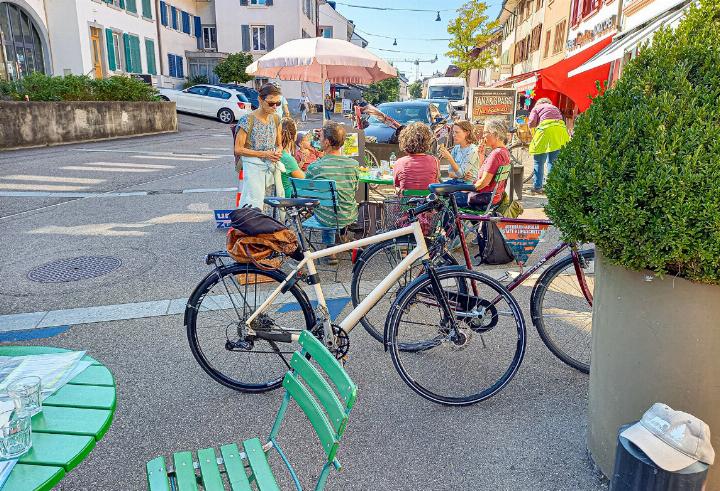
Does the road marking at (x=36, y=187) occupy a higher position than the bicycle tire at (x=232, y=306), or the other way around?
the bicycle tire at (x=232, y=306)

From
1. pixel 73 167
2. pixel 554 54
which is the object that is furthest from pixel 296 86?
pixel 73 167

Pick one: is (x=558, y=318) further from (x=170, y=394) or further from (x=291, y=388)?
(x=170, y=394)

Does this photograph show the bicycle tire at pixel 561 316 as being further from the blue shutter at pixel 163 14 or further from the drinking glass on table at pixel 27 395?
the blue shutter at pixel 163 14

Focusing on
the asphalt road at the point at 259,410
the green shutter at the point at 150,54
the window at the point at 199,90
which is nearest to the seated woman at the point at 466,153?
the asphalt road at the point at 259,410

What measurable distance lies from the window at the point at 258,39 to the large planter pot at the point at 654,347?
134ft

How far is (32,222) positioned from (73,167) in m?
5.07

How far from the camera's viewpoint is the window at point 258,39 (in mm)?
39812

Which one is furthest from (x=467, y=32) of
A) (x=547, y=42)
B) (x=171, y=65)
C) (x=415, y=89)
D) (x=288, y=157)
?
(x=415, y=89)

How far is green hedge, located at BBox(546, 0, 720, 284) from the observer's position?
2.07m

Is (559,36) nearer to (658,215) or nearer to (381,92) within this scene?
(658,215)

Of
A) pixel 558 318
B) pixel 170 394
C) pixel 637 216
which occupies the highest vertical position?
pixel 637 216

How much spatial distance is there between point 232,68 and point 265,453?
36.5m

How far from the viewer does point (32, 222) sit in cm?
762

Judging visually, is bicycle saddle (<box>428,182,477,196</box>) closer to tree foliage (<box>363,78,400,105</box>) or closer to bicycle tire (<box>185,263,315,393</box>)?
bicycle tire (<box>185,263,315,393</box>)
